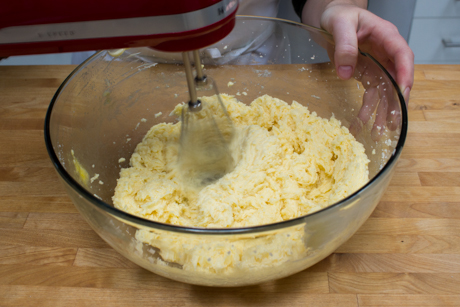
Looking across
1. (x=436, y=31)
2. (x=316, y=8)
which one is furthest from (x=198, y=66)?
(x=436, y=31)

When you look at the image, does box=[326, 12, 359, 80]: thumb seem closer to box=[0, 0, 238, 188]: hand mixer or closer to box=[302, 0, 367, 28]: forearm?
box=[302, 0, 367, 28]: forearm

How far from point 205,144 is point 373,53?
52 cm

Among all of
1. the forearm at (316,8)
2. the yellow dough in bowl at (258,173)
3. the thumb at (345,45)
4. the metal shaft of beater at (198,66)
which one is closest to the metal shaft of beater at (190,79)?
the metal shaft of beater at (198,66)

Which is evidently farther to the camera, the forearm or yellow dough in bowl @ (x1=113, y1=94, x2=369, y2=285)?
the forearm

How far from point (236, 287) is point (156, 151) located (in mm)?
427

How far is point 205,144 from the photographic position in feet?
3.23

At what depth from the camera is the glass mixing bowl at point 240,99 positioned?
568 millimetres

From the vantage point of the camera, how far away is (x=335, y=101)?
986mm

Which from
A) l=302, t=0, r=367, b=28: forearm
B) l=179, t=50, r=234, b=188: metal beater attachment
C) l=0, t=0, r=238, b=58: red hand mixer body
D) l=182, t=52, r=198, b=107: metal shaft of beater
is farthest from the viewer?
l=302, t=0, r=367, b=28: forearm

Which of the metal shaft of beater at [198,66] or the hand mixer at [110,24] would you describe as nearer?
the hand mixer at [110,24]

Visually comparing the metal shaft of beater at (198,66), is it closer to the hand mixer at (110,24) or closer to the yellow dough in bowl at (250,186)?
the hand mixer at (110,24)

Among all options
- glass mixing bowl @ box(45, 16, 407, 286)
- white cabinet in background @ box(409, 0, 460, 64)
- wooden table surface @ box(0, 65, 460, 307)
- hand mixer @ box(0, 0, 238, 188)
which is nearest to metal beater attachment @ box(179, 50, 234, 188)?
glass mixing bowl @ box(45, 16, 407, 286)

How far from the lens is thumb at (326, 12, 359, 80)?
82 centimetres

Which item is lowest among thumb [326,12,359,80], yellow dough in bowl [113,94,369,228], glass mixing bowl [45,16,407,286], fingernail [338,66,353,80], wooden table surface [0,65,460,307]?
wooden table surface [0,65,460,307]
